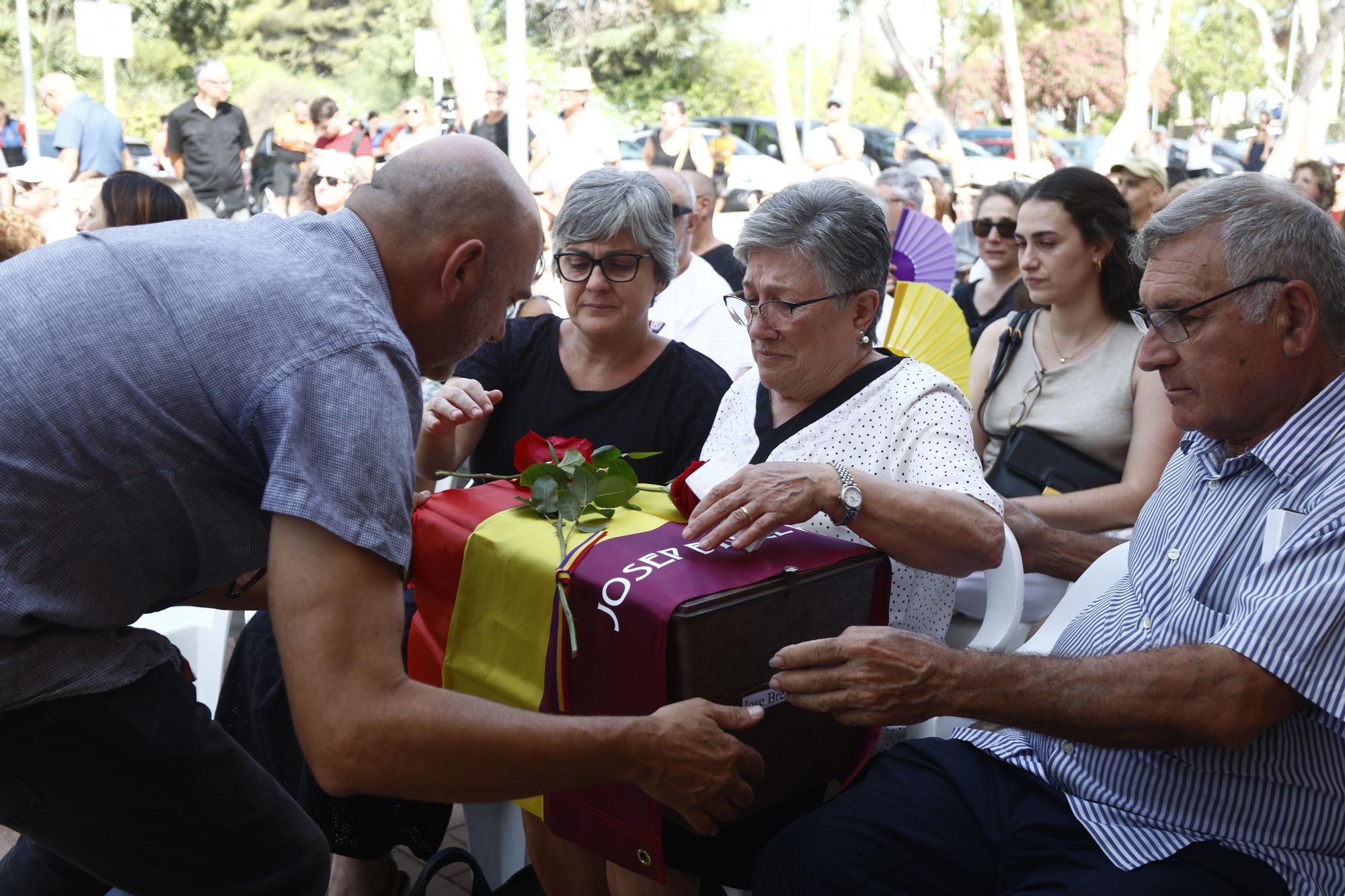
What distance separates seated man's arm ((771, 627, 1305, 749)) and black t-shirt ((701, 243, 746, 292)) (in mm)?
3804

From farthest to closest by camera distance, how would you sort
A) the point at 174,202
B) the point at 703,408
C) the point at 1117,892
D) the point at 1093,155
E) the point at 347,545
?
the point at 1093,155 → the point at 174,202 → the point at 703,408 → the point at 1117,892 → the point at 347,545

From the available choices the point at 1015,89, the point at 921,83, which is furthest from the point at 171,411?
the point at 1015,89

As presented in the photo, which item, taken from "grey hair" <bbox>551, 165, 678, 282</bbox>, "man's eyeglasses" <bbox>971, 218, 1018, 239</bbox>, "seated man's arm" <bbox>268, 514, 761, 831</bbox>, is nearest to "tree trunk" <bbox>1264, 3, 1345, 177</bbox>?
"man's eyeglasses" <bbox>971, 218, 1018, 239</bbox>

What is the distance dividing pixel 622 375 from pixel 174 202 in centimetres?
312

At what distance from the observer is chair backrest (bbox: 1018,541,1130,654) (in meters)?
2.54

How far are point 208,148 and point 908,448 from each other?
954 cm

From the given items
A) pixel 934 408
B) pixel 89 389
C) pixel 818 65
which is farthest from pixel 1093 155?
pixel 89 389

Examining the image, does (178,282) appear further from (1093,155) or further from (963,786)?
(1093,155)

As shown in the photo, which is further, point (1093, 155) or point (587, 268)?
point (1093, 155)

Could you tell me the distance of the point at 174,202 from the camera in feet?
17.3

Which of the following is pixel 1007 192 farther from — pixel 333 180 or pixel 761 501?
pixel 333 180

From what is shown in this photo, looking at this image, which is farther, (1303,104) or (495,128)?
(1303,104)

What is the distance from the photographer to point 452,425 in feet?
9.18

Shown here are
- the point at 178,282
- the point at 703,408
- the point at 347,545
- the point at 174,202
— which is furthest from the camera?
the point at 174,202
